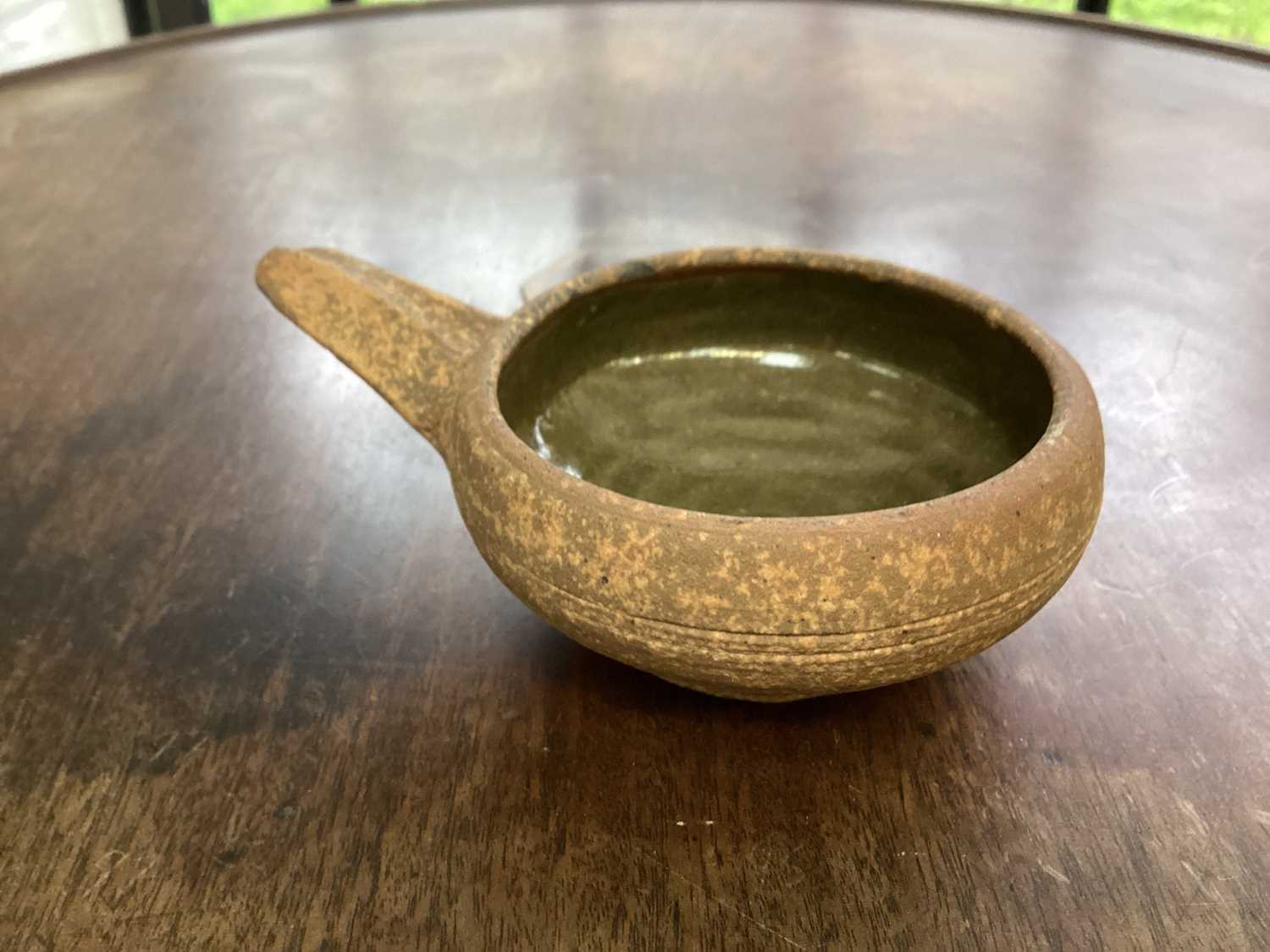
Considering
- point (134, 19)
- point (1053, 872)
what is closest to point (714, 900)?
point (1053, 872)

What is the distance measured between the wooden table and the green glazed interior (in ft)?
0.28

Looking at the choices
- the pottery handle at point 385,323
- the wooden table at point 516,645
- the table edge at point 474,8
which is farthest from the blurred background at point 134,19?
the pottery handle at point 385,323

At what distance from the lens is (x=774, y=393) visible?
0.65m

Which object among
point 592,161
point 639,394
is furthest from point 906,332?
point 592,161

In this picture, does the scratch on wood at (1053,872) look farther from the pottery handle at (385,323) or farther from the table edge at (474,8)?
the table edge at (474,8)

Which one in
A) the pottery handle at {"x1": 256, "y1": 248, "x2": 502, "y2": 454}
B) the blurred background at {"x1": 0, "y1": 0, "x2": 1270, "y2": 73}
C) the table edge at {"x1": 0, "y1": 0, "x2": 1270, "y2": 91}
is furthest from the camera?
the blurred background at {"x1": 0, "y1": 0, "x2": 1270, "y2": 73}

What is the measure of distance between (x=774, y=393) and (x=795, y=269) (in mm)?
68

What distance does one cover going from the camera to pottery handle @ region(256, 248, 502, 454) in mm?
566

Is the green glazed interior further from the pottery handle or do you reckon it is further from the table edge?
the table edge

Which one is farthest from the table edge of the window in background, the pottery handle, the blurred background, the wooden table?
the window in background

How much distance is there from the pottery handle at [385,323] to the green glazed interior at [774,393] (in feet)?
0.12

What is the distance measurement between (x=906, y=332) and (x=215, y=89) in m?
1.03

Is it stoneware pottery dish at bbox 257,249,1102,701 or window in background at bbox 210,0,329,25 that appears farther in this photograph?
window in background at bbox 210,0,329,25

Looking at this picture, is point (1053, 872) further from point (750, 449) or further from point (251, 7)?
point (251, 7)
